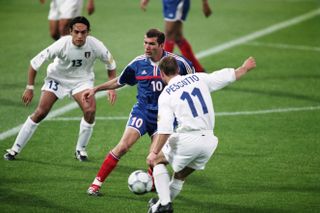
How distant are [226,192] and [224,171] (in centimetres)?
93

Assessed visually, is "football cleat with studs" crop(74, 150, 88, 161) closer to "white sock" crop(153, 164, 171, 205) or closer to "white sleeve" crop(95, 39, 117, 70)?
"white sleeve" crop(95, 39, 117, 70)

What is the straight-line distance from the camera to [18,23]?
21.4 m

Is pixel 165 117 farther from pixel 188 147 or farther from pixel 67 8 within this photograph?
pixel 67 8

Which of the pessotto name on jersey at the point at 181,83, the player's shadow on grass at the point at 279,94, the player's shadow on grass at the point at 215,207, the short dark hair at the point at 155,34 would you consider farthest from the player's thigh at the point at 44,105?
the player's shadow on grass at the point at 279,94

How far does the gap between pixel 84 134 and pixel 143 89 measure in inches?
66.3

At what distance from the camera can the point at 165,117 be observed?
28.1 feet

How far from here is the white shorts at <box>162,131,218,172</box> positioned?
8.80 m

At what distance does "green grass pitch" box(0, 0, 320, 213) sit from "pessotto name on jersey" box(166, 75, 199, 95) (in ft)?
5.00

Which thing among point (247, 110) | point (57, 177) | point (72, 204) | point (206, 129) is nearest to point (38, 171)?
point (57, 177)

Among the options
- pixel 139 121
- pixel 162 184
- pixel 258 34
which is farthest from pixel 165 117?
pixel 258 34

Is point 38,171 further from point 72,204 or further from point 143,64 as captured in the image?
point 143,64

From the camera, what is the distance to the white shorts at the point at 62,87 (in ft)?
36.8

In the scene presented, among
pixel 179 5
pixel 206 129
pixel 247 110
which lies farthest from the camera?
pixel 179 5

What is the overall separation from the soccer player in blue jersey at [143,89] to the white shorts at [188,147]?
97 cm
